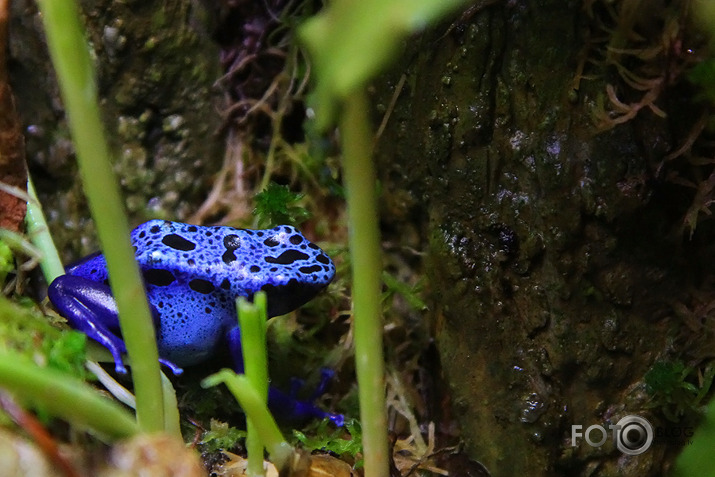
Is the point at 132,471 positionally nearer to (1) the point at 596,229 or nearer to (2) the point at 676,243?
(1) the point at 596,229

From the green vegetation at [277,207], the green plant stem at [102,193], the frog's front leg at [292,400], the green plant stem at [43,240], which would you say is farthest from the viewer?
the green vegetation at [277,207]

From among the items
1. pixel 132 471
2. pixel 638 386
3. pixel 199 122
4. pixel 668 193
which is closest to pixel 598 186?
pixel 668 193

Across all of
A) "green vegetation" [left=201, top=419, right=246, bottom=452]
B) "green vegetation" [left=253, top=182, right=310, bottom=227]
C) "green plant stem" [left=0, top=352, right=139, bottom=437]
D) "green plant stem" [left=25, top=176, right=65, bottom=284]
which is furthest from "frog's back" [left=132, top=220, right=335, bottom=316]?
"green plant stem" [left=0, top=352, right=139, bottom=437]

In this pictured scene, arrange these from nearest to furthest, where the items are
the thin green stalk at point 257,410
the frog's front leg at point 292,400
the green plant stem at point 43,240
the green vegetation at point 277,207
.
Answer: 1. the thin green stalk at point 257,410
2. the green plant stem at point 43,240
3. the frog's front leg at point 292,400
4. the green vegetation at point 277,207

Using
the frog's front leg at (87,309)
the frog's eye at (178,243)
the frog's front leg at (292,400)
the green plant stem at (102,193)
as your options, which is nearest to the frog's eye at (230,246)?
the frog's eye at (178,243)

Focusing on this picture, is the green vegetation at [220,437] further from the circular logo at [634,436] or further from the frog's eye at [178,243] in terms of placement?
the circular logo at [634,436]

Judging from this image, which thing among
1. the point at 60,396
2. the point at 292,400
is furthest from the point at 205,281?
the point at 60,396
